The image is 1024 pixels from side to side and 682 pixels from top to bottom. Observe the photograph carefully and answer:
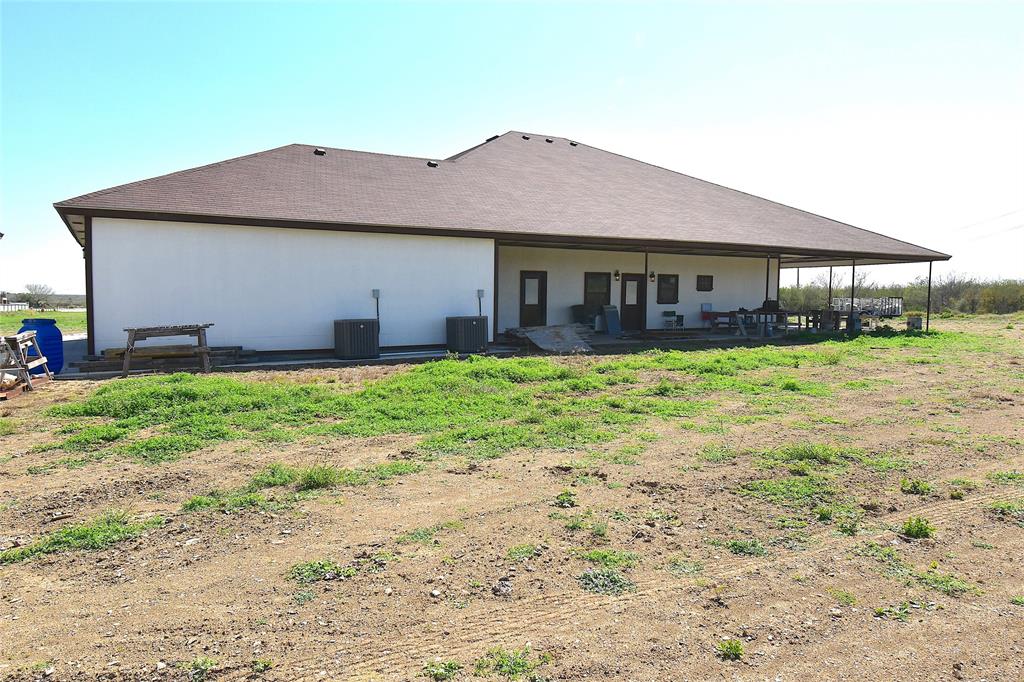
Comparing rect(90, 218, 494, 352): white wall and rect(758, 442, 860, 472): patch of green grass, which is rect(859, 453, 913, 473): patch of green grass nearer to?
rect(758, 442, 860, 472): patch of green grass

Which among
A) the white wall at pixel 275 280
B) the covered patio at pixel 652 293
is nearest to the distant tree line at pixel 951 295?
the covered patio at pixel 652 293

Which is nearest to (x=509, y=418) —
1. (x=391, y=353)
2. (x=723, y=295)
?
(x=391, y=353)

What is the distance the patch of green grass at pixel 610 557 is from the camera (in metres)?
3.91

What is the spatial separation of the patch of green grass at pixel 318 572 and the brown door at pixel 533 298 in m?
16.1

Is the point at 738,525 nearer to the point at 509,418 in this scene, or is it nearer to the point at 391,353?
the point at 509,418

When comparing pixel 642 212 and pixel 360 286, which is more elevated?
pixel 642 212

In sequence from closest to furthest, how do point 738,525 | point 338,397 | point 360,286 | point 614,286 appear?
point 738,525 → point 338,397 → point 360,286 → point 614,286

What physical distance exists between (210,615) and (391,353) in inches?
467

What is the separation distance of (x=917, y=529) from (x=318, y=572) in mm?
4166

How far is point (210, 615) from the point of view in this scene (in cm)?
330

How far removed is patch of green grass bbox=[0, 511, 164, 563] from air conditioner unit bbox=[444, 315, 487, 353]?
426 inches

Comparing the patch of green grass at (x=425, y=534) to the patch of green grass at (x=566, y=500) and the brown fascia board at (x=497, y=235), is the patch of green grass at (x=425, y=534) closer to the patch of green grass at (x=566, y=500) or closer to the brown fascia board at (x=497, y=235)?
the patch of green grass at (x=566, y=500)

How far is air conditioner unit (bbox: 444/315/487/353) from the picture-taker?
1530cm

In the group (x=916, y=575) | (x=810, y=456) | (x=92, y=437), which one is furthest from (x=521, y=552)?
(x=92, y=437)
